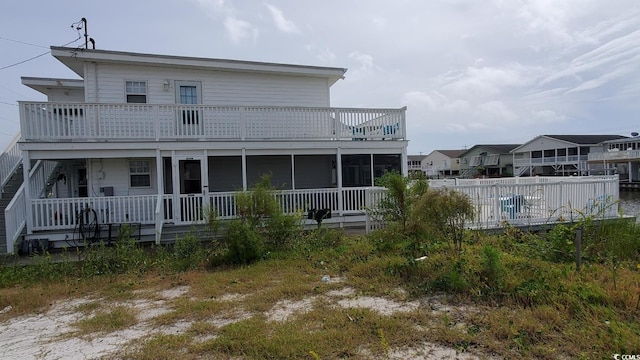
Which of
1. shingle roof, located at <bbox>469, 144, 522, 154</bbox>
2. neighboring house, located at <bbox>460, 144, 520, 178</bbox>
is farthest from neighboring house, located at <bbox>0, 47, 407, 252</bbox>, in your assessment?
shingle roof, located at <bbox>469, 144, 522, 154</bbox>

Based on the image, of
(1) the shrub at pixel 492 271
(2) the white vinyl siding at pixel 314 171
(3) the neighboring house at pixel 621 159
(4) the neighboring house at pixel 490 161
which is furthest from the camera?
(4) the neighboring house at pixel 490 161

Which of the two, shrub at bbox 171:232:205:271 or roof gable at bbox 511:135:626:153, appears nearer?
shrub at bbox 171:232:205:271

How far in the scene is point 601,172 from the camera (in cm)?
4653

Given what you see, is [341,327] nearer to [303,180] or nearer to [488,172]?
[303,180]

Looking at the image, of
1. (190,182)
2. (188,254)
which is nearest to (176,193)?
(190,182)

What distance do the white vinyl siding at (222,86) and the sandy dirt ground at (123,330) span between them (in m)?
8.31

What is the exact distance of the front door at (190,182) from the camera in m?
10.0

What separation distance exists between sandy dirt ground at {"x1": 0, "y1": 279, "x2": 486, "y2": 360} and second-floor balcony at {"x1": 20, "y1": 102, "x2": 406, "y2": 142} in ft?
20.1

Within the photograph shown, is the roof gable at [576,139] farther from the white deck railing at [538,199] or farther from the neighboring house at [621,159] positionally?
the white deck railing at [538,199]

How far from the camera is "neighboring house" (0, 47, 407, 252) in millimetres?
9352

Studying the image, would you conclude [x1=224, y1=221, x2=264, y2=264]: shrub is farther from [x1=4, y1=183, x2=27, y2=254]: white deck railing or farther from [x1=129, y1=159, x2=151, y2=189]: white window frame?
[x1=129, y1=159, x2=151, y2=189]: white window frame

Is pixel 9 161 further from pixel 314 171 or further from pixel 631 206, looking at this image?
pixel 631 206

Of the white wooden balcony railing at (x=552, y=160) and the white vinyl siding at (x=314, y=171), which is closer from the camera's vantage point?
the white vinyl siding at (x=314, y=171)

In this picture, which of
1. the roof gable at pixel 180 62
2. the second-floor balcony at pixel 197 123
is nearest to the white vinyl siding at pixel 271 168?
the second-floor balcony at pixel 197 123
